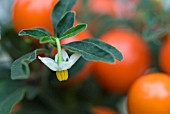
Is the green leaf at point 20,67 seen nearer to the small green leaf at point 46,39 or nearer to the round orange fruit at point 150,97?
the small green leaf at point 46,39

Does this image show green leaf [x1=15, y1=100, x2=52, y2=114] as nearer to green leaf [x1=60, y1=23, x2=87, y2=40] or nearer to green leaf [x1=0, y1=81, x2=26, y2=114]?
green leaf [x1=0, y1=81, x2=26, y2=114]

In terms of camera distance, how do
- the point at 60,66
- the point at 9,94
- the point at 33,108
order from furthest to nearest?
the point at 33,108 → the point at 9,94 → the point at 60,66

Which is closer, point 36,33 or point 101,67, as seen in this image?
point 36,33

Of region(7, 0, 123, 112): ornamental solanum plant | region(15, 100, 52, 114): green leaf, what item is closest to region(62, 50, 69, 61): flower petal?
region(7, 0, 123, 112): ornamental solanum plant

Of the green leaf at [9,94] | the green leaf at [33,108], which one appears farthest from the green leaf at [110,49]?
the green leaf at [33,108]

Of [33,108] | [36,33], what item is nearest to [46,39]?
[36,33]

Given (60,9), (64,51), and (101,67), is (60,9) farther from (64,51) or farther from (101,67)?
(101,67)
